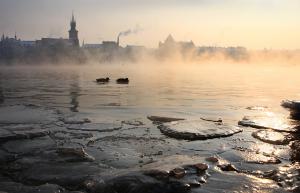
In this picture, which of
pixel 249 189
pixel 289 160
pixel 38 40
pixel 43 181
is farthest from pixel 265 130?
pixel 38 40

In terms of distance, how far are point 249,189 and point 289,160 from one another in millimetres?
2948

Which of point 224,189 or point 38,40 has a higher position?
point 38,40

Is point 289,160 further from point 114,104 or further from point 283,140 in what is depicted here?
point 114,104

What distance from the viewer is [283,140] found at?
12.1 meters

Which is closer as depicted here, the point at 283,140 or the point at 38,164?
the point at 38,164

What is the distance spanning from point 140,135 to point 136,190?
17.3 feet

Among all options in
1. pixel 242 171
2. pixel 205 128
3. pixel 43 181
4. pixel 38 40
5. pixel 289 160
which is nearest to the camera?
pixel 43 181

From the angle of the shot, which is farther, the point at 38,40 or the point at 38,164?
the point at 38,40

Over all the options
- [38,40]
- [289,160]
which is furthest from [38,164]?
[38,40]

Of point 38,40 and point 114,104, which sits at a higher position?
point 38,40

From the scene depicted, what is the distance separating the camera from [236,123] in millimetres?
15500

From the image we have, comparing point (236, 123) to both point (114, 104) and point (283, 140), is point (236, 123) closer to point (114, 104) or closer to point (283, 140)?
point (283, 140)

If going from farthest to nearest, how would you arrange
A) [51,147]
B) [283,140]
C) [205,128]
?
[205,128] → [283,140] → [51,147]

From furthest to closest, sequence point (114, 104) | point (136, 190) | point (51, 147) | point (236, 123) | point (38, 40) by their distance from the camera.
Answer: point (38, 40), point (114, 104), point (236, 123), point (51, 147), point (136, 190)
